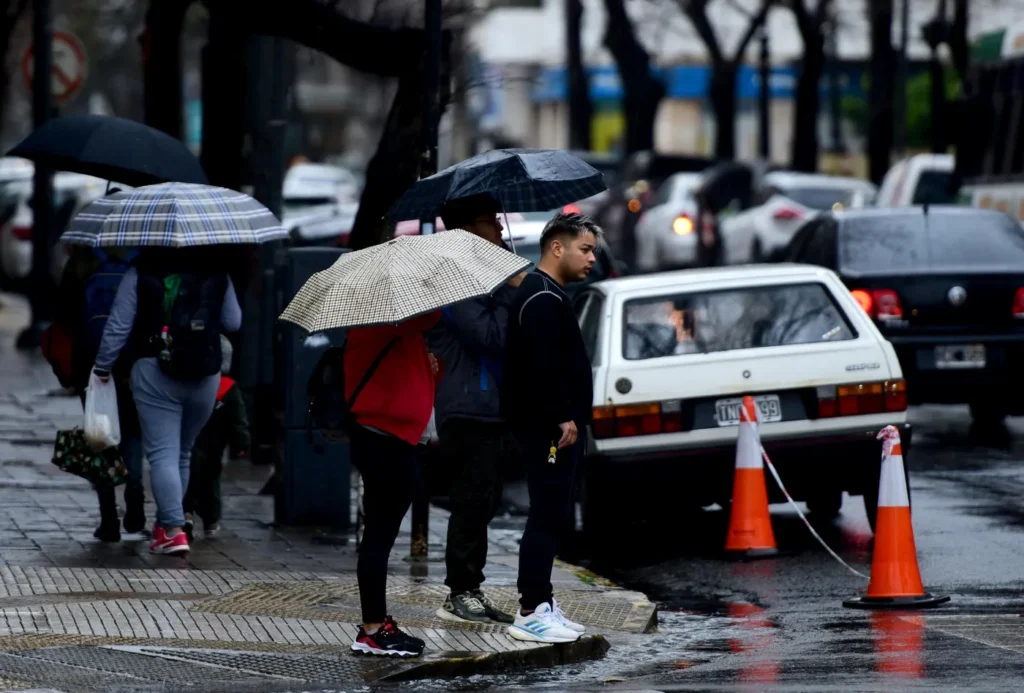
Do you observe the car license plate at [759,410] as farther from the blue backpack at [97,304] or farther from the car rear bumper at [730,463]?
the blue backpack at [97,304]

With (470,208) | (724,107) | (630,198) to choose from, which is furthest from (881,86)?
(470,208)

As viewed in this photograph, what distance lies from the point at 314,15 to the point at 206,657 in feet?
18.5

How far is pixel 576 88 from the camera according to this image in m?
47.8

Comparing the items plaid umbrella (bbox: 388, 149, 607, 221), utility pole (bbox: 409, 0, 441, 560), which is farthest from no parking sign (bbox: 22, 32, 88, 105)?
plaid umbrella (bbox: 388, 149, 607, 221)

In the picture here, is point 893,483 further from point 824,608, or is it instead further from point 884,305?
point 884,305

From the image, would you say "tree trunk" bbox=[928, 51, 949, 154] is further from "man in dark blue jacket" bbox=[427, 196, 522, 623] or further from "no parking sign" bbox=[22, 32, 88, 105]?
"man in dark blue jacket" bbox=[427, 196, 522, 623]

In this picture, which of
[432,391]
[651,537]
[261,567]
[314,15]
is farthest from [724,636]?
[314,15]

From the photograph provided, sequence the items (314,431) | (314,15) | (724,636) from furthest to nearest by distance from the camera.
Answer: (314,15)
(314,431)
(724,636)

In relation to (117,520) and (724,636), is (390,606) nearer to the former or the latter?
(724,636)

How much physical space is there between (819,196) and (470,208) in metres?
23.2

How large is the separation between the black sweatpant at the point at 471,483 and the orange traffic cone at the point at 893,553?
1.84 m

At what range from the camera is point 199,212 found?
9.88 meters

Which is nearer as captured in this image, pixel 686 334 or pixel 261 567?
pixel 261 567

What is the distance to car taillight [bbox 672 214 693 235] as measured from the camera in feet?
104
